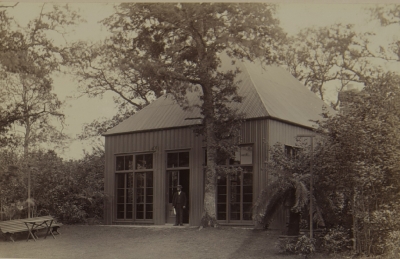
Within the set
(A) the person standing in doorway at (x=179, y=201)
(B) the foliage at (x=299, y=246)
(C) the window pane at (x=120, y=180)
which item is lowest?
(B) the foliage at (x=299, y=246)

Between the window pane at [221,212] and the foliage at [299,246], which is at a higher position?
the window pane at [221,212]

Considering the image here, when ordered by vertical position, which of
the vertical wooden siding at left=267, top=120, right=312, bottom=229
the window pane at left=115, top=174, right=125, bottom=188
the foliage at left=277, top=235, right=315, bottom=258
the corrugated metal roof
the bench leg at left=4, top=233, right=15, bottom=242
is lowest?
the bench leg at left=4, top=233, right=15, bottom=242

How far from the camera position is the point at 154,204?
71.1 ft

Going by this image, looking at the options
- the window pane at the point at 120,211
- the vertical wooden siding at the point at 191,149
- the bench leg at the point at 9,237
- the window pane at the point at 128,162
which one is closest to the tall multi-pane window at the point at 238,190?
the vertical wooden siding at the point at 191,149

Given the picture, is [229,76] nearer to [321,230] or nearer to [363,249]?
[321,230]

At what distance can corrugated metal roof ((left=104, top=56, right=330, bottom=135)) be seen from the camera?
1900cm

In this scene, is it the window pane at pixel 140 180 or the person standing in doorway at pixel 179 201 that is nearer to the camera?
the person standing in doorway at pixel 179 201

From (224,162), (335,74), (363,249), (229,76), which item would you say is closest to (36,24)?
(229,76)

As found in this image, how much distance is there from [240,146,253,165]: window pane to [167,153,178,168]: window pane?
10.6 feet

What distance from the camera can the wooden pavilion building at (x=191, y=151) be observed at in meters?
18.5

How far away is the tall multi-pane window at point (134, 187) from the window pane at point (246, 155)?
4615 mm

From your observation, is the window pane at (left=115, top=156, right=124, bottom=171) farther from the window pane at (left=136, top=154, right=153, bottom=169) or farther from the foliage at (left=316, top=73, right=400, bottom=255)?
the foliage at (left=316, top=73, right=400, bottom=255)

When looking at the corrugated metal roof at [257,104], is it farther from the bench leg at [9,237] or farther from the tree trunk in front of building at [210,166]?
the bench leg at [9,237]

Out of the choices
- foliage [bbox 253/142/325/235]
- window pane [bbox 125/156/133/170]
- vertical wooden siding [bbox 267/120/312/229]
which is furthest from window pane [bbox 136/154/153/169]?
foliage [bbox 253/142/325/235]
